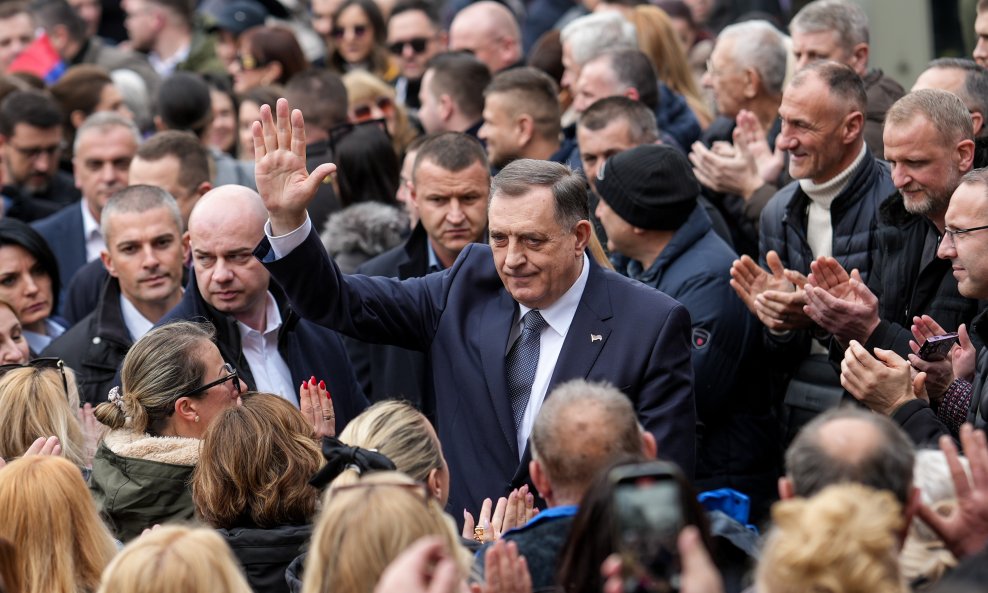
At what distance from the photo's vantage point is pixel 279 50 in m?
11.8

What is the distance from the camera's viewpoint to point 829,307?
19.9 ft

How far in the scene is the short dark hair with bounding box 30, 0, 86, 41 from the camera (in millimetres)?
13289

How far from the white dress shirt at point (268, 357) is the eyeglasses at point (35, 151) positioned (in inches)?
156

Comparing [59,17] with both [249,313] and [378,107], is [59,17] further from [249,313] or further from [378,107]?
[249,313]

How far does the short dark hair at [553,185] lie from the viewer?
18.6ft

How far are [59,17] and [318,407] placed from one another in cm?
859

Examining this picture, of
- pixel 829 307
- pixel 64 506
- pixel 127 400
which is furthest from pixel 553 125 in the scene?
pixel 64 506

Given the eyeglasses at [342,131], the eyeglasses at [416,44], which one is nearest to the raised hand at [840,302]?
the eyeglasses at [342,131]

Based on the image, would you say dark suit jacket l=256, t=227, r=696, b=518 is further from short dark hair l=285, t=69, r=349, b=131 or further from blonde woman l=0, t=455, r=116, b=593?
short dark hair l=285, t=69, r=349, b=131

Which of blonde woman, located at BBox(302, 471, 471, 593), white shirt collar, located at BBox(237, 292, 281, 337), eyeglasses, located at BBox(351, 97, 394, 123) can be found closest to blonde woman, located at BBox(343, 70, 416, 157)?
eyeglasses, located at BBox(351, 97, 394, 123)

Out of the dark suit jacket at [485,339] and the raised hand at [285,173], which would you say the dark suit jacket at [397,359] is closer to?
the dark suit jacket at [485,339]

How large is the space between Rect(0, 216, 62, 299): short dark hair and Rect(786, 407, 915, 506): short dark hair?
16.8ft

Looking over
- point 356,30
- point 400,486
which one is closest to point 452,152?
point 400,486

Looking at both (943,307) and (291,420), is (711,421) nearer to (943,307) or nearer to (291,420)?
(943,307)
